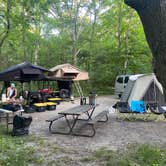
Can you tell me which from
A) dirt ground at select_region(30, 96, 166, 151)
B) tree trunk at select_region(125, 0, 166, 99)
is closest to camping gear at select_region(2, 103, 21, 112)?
dirt ground at select_region(30, 96, 166, 151)

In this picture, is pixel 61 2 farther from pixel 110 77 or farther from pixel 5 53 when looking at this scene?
pixel 110 77

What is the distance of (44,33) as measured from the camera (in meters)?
22.6

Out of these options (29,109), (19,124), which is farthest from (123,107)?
(19,124)

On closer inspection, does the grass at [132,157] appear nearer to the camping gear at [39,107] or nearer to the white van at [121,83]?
the camping gear at [39,107]

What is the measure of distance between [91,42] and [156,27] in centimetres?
2068

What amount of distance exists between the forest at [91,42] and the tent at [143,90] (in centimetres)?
988

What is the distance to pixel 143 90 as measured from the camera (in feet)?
35.0

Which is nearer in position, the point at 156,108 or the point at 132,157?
the point at 132,157

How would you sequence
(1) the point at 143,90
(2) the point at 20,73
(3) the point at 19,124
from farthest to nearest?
(1) the point at 143,90 < (2) the point at 20,73 < (3) the point at 19,124

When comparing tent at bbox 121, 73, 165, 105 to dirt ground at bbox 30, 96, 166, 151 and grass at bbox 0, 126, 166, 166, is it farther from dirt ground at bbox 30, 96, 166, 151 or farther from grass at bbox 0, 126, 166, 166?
grass at bbox 0, 126, 166, 166

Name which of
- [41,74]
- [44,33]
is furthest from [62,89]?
[44,33]

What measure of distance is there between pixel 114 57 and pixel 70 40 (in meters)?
4.59

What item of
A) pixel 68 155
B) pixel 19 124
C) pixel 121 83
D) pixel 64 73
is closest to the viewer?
pixel 68 155

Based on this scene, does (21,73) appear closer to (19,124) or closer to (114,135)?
(19,124)
